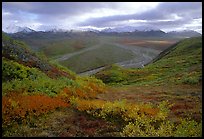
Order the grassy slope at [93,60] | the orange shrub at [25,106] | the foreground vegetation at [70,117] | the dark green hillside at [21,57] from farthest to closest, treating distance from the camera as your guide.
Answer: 1. the grassy slope at [93,60]
2. the dark green hillside at [21,57]
3. the orange shrub at [25,106]
4. the foreground vegetation at [70,117]

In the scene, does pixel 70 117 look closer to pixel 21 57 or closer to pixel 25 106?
pixel 25 106

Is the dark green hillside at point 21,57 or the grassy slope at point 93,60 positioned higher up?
the dark green hillside at point 21,57

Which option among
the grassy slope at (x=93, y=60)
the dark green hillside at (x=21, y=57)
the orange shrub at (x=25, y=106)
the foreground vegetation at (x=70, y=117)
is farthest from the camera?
the grassy slope at (x=93, y=60)

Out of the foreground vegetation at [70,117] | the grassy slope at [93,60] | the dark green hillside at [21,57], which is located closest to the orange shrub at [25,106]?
the foreground vegetation at [70,117]

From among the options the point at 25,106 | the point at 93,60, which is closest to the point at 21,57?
the point at 25,106

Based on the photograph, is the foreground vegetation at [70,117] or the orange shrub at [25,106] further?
the orange shrub at [25,106]

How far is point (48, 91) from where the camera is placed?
2111 cm

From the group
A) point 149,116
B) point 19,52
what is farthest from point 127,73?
point 149,116

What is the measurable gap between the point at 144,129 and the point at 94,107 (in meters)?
4.18

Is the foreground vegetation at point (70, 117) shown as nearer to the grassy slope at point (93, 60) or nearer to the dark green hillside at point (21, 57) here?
the dark green hillside at point (21, 57)

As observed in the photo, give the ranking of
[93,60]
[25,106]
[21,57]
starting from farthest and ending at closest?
1. [93,60]
2. [21,57]
3. [25,106]

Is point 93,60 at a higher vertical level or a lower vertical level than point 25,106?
lower

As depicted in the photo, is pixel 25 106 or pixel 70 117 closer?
pixel 25 106

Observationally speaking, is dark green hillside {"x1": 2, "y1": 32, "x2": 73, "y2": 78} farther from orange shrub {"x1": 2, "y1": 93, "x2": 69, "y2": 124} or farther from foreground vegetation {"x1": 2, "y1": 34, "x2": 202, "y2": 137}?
orange shrub {"x1": 2, "y1": 93, "x2": 69, "y2": 124}
